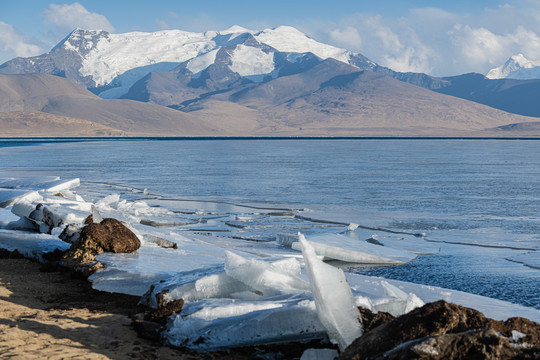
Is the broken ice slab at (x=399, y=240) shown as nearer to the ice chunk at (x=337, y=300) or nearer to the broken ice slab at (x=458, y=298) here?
the broken ice slab at (x=458, y=298)

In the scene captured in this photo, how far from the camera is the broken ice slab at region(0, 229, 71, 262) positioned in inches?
383

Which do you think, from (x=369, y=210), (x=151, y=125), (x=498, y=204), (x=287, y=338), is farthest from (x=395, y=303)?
(x=151, y=125)

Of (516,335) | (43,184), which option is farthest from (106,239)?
(43,184)

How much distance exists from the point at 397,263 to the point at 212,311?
18.2ft

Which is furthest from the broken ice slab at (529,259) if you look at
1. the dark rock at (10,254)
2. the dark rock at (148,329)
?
the dark rock at (10,254)

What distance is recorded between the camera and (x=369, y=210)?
17.9 metres

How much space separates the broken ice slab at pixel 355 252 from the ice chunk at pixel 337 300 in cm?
577

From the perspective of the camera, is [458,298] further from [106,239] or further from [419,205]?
[419,205]

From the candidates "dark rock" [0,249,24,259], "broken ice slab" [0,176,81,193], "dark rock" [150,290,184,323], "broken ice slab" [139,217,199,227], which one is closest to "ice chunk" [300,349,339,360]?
"dark rock" [150,290,184,323]

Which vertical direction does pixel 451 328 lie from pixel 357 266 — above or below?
above

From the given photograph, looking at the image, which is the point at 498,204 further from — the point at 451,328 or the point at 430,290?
the point at 451,328

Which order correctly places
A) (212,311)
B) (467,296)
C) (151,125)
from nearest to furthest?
(212,311)
(467,296)
(151,125)

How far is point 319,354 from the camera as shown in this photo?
5.07 metres

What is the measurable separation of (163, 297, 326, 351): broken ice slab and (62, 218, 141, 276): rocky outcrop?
3.21 metres
